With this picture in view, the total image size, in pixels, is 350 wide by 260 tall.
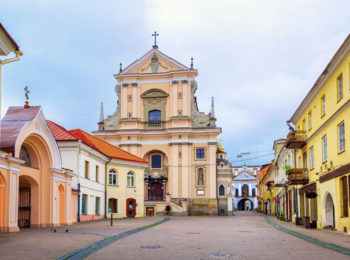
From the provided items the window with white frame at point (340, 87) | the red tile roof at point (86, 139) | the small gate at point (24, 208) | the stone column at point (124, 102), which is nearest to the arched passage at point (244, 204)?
the stone column at point (124, 102)

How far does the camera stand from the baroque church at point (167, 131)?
57156mm

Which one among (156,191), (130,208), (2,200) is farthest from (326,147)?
(156,191)

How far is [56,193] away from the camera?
2638cm

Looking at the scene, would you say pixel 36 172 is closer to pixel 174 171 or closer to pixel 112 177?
pixel 112 177

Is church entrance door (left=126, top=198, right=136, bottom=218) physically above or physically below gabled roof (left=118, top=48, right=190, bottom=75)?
below

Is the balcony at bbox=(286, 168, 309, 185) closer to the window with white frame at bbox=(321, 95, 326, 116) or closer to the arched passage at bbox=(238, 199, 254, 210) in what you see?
the window with white frame at bbox=(321, 95, 326, 116)

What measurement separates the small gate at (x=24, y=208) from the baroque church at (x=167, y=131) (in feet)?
101

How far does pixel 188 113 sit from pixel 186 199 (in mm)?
10432

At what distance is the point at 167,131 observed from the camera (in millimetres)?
58000

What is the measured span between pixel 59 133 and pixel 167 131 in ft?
81.3

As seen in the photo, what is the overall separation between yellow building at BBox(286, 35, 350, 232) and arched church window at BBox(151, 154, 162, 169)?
27610 mm

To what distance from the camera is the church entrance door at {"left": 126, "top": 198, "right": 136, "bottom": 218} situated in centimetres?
4451

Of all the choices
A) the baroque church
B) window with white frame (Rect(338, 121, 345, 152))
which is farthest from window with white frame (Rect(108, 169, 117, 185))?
window with white frame (Rect(338, 121, 345, 152))

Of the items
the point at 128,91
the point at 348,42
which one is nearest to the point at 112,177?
the point at 128,91
